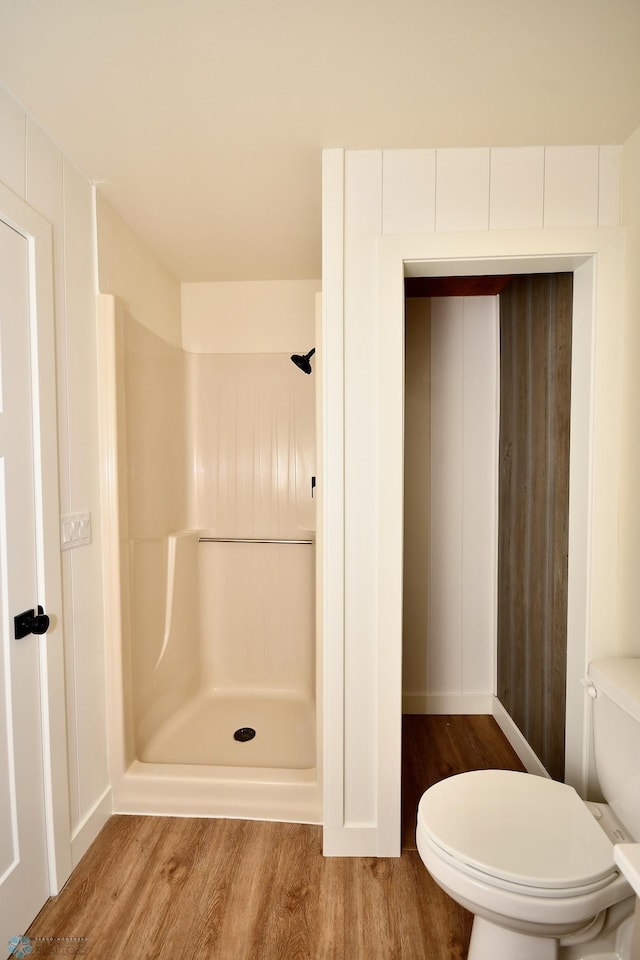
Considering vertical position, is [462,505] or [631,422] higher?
[631,422]

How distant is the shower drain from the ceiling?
2.34m

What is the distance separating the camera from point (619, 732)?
1.39 metres

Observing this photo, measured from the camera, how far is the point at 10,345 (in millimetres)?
1443

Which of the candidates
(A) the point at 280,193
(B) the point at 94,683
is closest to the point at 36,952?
(B) the point at 94,683

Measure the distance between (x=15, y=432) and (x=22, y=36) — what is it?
95 cm

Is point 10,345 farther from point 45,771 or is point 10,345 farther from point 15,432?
point 45,771

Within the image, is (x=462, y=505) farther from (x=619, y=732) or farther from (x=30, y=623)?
A: (x=30, y=623)

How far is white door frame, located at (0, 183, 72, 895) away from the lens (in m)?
1.55

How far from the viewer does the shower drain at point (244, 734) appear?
245cm

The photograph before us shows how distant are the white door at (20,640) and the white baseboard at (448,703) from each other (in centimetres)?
182

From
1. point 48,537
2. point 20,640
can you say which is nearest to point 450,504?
point 48,537

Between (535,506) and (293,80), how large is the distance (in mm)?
1695

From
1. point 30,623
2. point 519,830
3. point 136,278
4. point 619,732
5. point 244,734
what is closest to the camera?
point 519,830

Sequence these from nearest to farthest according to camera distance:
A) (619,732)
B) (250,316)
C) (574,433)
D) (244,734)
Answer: (619,732), (574,433), (244,734), (250,316)
